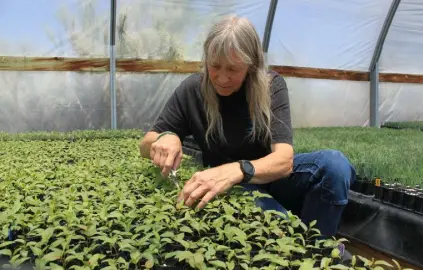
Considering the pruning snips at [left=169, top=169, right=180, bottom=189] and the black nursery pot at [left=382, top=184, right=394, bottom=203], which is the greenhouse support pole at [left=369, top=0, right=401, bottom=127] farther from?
the pruning snips at [left=169, top=169, right=180, bottom=189]

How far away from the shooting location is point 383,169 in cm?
324

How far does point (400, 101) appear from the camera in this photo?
8.09 meters

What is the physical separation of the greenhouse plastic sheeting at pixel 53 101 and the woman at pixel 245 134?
4337 millimetres

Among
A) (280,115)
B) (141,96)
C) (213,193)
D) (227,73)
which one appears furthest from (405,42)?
(213,193)

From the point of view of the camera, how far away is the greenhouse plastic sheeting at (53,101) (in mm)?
5848

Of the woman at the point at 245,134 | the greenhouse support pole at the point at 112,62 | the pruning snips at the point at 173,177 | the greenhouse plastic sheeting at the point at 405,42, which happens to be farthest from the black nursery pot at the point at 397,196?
the greenhouse plastic sheeting at the point at 405,42

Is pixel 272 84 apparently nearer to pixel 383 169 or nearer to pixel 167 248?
pixel 167 248

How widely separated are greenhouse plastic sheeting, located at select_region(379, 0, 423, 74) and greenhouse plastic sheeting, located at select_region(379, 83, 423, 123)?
284 mm

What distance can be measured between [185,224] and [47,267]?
47 cm

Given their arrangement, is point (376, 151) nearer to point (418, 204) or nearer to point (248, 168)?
point (418, 204)

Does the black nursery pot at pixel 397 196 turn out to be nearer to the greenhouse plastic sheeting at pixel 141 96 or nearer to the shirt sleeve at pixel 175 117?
the shirt sleeve at pixel 175 117

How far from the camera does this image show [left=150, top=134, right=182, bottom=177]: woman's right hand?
5.76 feet

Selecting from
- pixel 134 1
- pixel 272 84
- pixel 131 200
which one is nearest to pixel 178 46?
pixel 134 1

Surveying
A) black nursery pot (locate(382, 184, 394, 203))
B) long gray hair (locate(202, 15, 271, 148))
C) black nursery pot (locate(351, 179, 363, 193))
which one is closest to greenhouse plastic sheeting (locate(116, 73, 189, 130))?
black nursery pot (locate(351, 179, 363, 193))
